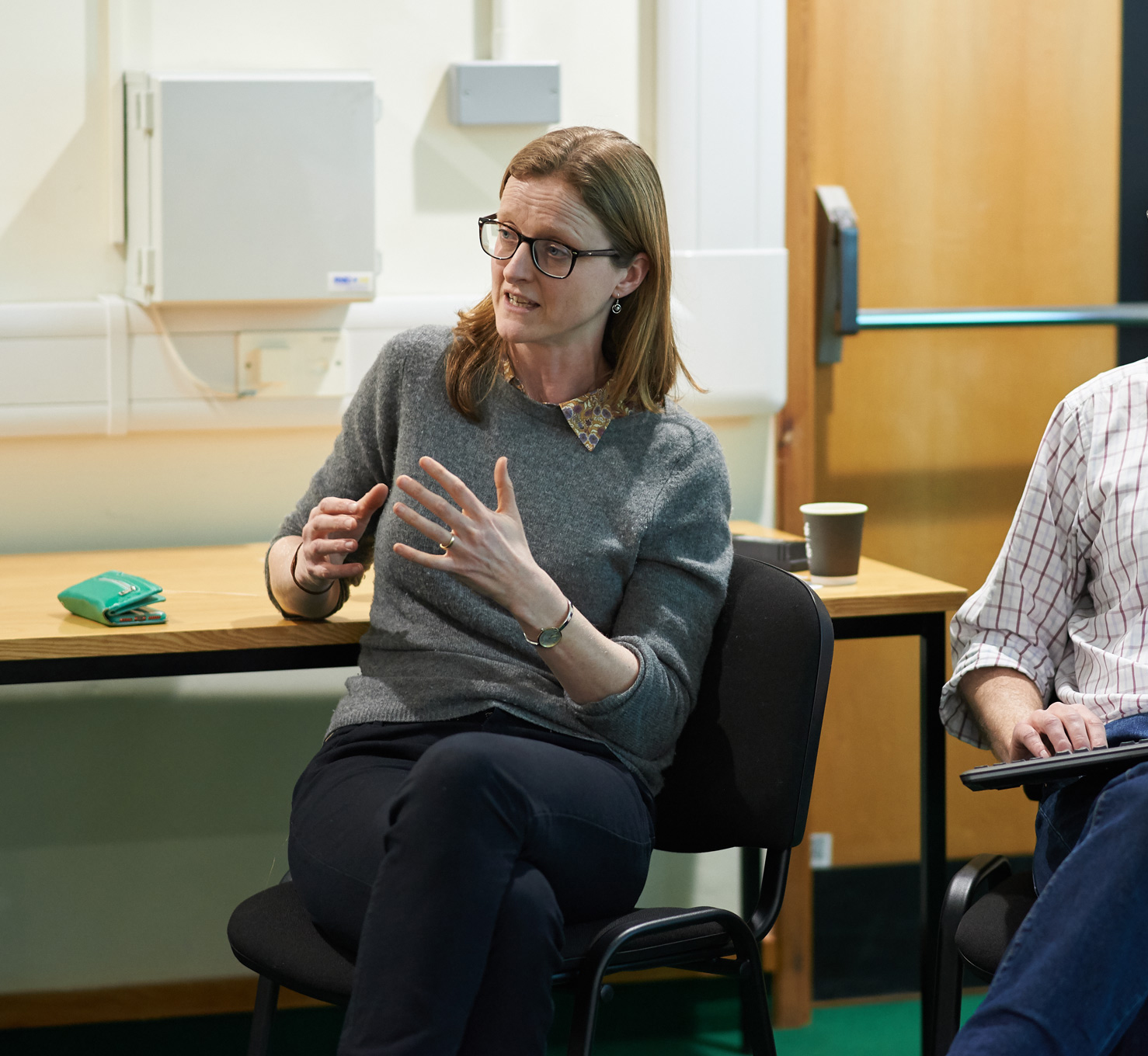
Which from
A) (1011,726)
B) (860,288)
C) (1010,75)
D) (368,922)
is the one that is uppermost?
(1010,75)

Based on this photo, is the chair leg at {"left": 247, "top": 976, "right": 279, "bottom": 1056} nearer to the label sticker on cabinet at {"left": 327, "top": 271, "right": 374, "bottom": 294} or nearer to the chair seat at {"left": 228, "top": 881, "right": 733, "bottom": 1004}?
the chair seat at {"left": 228, "top": 881, "right": 733, "bottom": 1004}

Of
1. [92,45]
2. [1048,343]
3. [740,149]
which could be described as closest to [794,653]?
[740,149]

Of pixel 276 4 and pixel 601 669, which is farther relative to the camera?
pixel 276 4

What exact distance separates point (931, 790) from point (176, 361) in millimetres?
1360

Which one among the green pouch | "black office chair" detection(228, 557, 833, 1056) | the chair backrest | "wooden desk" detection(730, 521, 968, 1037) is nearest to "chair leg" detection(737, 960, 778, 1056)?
"black office chair" detection(228, 557, 833, 1056)

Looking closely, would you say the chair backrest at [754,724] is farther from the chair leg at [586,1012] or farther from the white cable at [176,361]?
the white cable at [176,361]

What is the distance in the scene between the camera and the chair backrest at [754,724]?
5.06ft

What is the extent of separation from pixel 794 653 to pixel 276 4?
4.71 feet

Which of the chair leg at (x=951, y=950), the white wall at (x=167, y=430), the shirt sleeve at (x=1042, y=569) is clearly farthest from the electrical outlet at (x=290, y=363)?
the chair leg at (x=951, y=950)

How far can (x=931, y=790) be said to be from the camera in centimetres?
192

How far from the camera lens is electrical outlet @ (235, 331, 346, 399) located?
2262mm

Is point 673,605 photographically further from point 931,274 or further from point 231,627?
point 931,274

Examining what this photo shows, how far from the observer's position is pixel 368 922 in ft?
4.15

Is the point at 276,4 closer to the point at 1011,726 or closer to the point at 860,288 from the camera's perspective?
the point at 860,288
